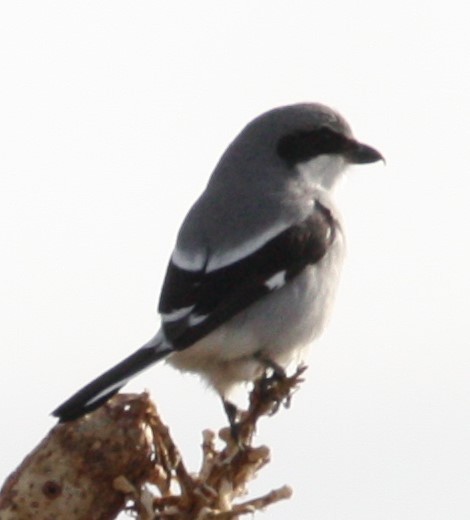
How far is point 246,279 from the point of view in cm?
444

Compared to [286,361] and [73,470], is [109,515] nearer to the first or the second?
[73,470]

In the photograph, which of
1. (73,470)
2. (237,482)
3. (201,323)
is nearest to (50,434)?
(73,470)

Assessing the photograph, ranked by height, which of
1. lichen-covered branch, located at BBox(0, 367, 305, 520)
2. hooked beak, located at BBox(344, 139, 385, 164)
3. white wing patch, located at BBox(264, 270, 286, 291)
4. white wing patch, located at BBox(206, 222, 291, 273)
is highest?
hooked beak, located at BBox(344, 139, 385, 164)

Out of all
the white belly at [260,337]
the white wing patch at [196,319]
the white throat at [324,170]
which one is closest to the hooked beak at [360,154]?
the white throat at [324,170]

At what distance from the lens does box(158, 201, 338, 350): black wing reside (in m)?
4.24

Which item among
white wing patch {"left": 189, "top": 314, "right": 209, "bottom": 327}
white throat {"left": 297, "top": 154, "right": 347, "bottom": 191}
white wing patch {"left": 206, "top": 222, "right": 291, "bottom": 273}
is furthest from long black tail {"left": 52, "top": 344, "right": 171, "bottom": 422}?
white throat {"left": 297, "top": 154, "right": 347, "bottom": 191}

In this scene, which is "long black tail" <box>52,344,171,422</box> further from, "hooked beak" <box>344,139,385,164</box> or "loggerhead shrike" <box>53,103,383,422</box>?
"hooked beak" <box>344,139,385,164</box>

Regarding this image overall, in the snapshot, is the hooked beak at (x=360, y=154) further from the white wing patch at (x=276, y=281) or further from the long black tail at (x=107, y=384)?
the long black tail at (x=107, y=384)

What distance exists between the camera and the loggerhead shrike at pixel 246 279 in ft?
14.2

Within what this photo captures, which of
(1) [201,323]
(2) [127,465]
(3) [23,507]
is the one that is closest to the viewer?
(3) [23,507]

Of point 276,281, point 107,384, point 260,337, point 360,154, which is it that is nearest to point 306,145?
point 360,154

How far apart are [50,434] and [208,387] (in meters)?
1.56

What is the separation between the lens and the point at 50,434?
2.94m

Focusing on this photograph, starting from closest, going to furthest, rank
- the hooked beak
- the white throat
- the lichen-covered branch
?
the lichen-covered branch < the white throat < the hooked beak
